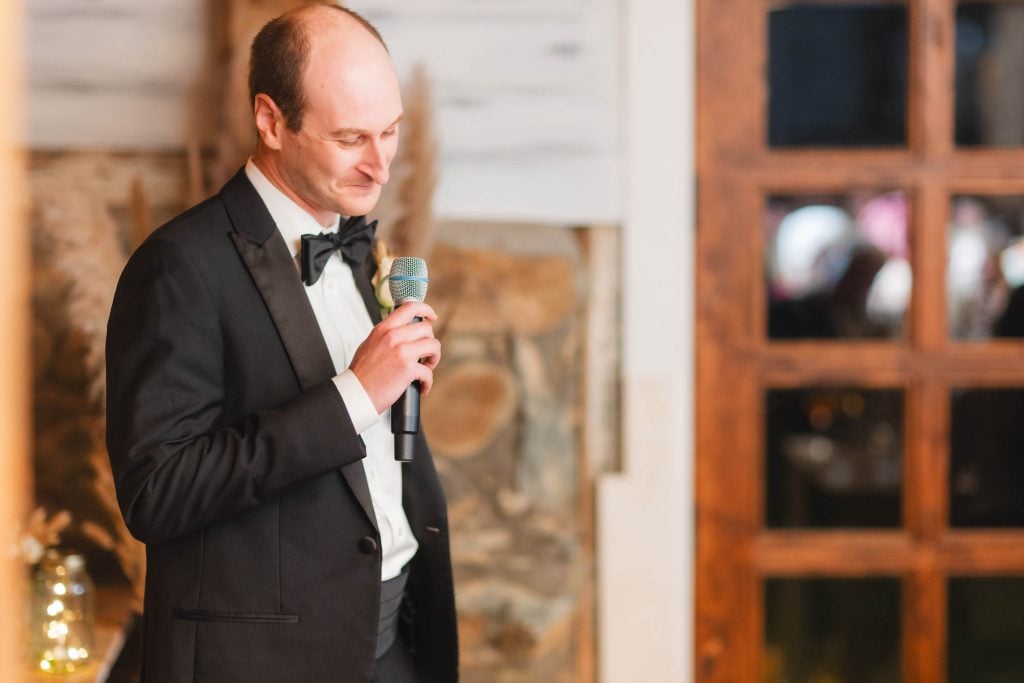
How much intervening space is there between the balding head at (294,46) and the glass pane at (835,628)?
2.02 m

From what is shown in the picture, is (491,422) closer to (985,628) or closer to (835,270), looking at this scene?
(835,270)

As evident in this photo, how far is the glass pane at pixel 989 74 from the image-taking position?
2.82m

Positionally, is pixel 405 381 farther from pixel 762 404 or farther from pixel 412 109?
pixel 762 404

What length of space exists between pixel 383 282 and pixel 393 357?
29cm

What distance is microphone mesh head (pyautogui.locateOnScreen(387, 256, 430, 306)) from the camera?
4.75 feet

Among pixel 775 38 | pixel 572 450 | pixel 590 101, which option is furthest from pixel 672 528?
pixel 775 38

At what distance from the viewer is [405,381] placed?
134 centimetres

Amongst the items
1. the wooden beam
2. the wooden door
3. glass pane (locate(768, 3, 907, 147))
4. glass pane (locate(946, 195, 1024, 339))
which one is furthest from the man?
glass pane (locate(946, 195, 1024, 339))

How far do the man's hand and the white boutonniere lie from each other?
215mm

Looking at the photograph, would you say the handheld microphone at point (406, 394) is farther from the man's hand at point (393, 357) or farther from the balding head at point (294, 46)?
the balding head at point (294, 46)

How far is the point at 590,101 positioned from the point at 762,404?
3.04 ft

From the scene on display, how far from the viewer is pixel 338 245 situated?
1.51 meters

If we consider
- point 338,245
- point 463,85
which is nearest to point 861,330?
point 463,85

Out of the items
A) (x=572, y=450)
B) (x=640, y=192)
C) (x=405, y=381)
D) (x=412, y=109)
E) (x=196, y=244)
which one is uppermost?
(x=412, y=109)
